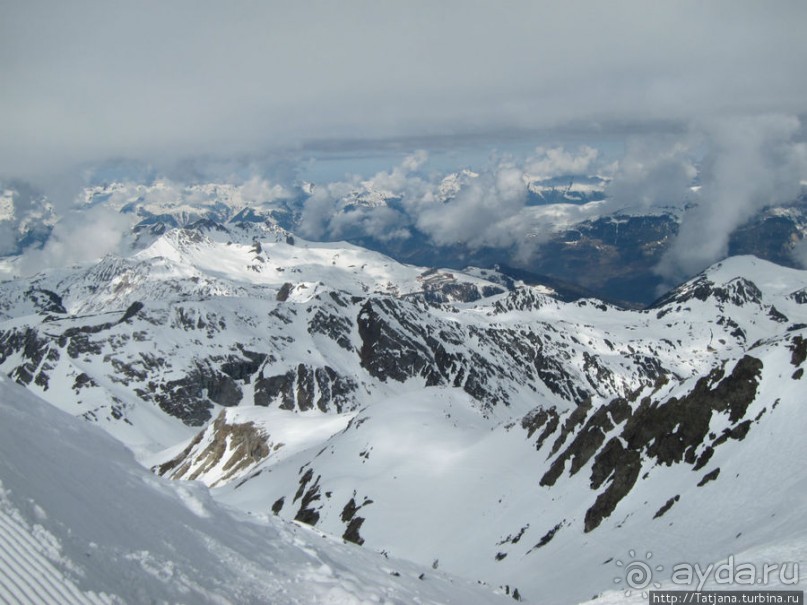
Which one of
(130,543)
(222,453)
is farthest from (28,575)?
(222,453)

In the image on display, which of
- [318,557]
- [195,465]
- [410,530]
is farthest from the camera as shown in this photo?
[195,465]

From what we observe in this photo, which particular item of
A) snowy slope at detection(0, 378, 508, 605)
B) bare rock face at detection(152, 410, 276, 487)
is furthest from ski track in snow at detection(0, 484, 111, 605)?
bare rock face at detection(152, 410, 276, 487)

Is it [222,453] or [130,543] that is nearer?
[130,543]

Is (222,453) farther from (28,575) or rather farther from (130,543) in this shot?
(28,575)

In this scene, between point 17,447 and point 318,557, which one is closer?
point 17,447

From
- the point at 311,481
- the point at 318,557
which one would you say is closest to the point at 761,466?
the point at 318,557

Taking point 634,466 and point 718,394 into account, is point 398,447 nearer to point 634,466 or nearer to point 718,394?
point 634,466
